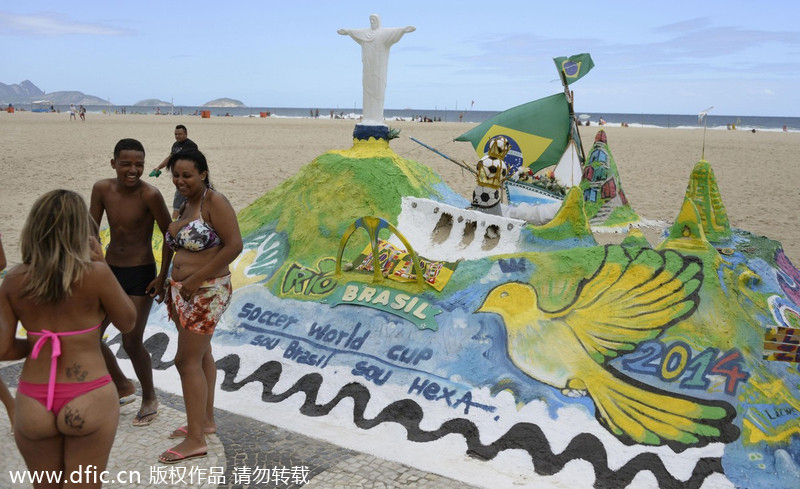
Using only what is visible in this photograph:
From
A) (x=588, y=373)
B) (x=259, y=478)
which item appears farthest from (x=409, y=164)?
(x=259, y=478)

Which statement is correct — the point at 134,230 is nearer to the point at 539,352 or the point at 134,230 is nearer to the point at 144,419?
the point at 144,419

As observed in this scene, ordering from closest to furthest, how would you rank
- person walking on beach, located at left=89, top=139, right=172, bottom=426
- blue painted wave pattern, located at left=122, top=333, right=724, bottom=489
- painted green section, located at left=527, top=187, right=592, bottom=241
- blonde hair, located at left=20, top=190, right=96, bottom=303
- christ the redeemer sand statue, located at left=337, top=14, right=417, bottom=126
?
blonde hair, located at left=20, top=190, right=96, bottom=303 → blue painted wave pattern, located at left=122, top=333, right=724, bottom=489 → person walking on beach, located at left=89, top=139, right=172, bottom=426 → painted green section, located at left=527, top=187, right=592, bottom=241 → christ the redeemer sand statue, located at left=337, top=14, right=417, bottom=126

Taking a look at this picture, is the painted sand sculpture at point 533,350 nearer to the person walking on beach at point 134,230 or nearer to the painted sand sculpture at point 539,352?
the painted sand sculpture at point 539,352

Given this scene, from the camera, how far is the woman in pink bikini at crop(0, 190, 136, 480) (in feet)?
8.54

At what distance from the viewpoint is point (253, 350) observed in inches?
218

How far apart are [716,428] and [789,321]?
127 cm

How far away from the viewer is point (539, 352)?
183 inches

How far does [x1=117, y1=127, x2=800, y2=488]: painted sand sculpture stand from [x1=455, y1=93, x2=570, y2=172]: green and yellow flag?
229 cm

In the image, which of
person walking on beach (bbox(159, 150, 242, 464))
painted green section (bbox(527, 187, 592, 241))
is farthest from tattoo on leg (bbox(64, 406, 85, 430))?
painted green section (bbox(527, 187, 592, 241))

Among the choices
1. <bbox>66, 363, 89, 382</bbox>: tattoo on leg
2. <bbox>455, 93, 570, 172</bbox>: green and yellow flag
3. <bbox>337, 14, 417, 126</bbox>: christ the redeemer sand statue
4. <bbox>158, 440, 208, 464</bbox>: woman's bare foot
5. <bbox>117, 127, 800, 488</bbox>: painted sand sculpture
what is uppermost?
<bbox>337, 14, 417, 126</bbox>: christ the redeemer sand statue

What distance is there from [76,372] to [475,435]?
2.56m

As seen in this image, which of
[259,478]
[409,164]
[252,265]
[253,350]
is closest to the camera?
[259,478]

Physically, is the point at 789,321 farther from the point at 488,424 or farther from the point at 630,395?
the point at 488,424

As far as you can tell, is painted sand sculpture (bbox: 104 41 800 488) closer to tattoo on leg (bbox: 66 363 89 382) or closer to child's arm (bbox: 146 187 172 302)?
child's arm (bbox: 146 187 172 302)
